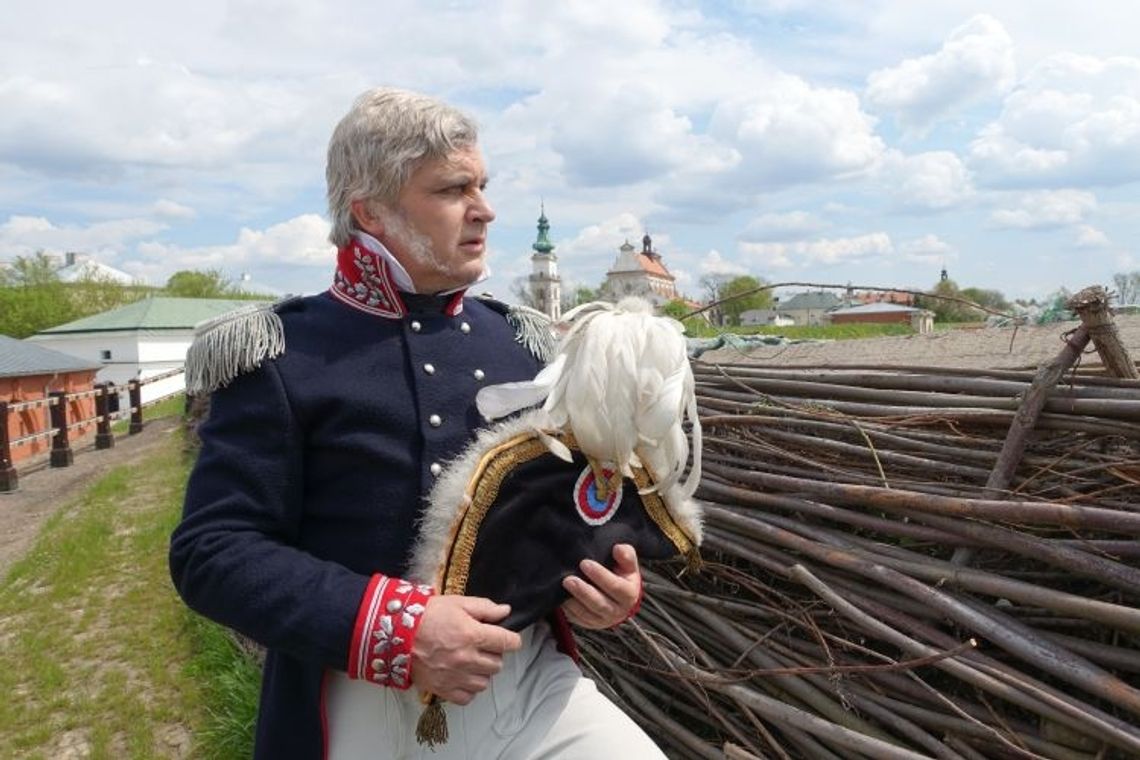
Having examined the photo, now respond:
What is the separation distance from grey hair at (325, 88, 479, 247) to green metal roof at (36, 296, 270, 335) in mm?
50626

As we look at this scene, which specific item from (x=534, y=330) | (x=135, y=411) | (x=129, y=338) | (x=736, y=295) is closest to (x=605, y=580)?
(x=534, y=330)

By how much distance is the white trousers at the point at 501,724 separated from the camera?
4.60 feet

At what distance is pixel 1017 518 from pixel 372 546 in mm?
1189

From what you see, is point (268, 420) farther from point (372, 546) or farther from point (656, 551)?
point (656, 551)

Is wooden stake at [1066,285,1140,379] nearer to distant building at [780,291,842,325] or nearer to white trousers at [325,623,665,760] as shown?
white trousers at [325,623,665,760]

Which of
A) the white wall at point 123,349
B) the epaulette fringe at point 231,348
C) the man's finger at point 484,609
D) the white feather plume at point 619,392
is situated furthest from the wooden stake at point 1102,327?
the white wall at point 123,349

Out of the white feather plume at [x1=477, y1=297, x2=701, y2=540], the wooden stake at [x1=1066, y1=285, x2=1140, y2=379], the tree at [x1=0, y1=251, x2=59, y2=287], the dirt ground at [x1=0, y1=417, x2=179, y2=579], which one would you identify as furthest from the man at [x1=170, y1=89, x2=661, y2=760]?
the tree at [x1=0, y1=251, x2=59, y2=287]

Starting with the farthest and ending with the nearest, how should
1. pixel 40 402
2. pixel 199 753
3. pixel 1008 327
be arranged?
pixel 40 402 → pixel 199 753 → pixel 1008 327

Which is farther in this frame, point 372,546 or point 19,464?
point 19,464

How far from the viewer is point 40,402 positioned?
480 inches

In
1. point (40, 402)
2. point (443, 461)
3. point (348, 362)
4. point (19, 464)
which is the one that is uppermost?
point (348, 362)

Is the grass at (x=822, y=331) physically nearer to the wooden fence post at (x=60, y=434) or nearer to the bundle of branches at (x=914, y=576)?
the bundle of branches at (x=914, y=576)

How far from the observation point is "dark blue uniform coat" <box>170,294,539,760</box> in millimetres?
1314

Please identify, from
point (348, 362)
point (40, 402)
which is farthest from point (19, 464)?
point (348, 362)
